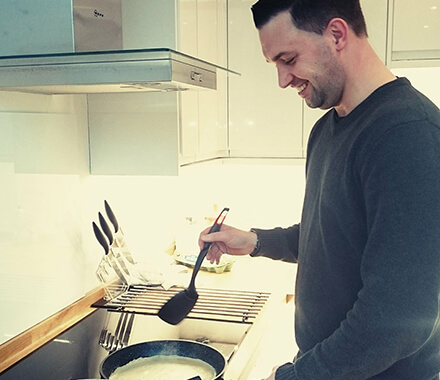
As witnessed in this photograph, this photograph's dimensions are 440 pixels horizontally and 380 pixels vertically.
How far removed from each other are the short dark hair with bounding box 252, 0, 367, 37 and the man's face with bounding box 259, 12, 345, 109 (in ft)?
0.04

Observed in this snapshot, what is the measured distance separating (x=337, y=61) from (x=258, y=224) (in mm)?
1703

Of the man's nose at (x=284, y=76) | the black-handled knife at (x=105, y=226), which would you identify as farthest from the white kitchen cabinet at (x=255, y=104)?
the man's nose at (x=284, y=76)

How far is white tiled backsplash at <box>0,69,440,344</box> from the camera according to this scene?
154 centimetres

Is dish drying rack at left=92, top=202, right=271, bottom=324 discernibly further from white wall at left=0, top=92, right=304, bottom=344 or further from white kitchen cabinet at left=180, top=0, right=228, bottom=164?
white kitchen cabinet at left=180, top=0, right=228, bottom=164

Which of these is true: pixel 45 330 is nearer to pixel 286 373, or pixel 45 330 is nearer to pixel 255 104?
pixel 286 373

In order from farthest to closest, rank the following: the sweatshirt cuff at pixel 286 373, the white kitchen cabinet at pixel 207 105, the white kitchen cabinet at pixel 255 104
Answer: the white kitchen cabinet at pixel 255 104 → the white kitchen cabinet at pixel 207 105 → the sweatshirt cuff at pixel 286 373

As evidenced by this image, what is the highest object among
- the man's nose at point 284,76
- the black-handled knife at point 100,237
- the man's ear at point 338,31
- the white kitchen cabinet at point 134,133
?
the man's ear at point 338,31

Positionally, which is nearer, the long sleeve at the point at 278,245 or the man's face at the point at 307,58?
the man's face at the point at 307,58

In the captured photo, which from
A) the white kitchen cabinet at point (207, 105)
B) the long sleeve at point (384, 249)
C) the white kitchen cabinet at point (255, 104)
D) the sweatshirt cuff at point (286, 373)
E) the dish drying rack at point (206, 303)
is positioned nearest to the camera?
the long sleeve at point (384, 249)

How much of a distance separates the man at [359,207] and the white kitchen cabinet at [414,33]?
106 cm

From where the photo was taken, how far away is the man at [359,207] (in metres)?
0.97

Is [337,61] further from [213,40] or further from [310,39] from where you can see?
[213,40]

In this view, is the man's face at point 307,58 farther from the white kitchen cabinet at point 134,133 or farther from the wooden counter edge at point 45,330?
the wooden counter edge at point 45,330

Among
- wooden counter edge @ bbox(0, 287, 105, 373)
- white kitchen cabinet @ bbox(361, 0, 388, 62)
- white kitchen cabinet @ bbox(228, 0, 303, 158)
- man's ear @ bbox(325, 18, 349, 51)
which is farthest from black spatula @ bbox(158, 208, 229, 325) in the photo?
white kitchen cabinet @ bbox(361, 0, 388, 62)
